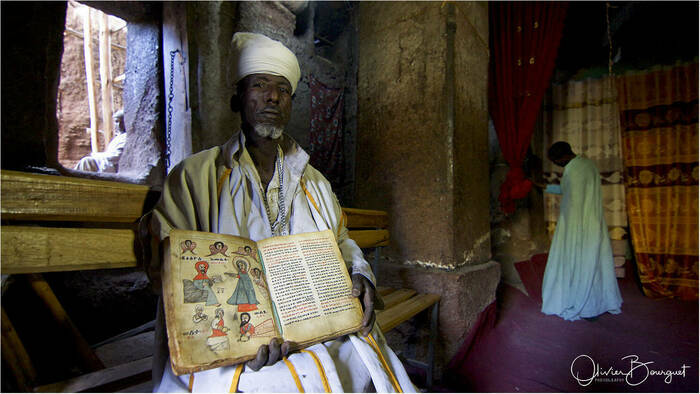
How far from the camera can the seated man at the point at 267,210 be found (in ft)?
2.95

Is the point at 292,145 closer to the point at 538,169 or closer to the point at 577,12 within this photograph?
the point at 538,169

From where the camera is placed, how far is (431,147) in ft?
7.97

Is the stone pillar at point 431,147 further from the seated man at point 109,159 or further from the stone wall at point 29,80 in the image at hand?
the seated man at point 109,159

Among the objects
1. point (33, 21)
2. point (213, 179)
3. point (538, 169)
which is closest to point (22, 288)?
point (213, 179)

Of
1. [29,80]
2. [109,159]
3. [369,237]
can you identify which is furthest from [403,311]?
[109,159]

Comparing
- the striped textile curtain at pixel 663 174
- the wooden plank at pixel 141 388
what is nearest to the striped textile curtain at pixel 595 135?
the striped textile curtain at pixel 663 174

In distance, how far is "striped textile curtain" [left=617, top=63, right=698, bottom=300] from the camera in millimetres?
4137

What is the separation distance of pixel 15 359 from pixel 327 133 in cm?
238

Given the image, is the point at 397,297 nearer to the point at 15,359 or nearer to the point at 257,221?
the point at 257,221

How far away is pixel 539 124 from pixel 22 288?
6.14 metres

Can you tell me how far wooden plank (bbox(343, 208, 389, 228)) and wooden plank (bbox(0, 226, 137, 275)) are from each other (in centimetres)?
107

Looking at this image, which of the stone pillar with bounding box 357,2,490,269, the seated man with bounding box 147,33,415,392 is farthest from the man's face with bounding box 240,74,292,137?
the stone pillar with bounding box 357,2,490,269

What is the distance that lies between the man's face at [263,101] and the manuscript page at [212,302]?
52cm

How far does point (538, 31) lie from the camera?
3020 mm
